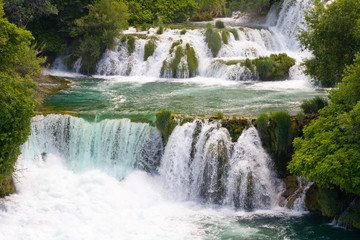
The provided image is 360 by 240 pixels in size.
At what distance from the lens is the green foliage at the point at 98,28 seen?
28.6 m

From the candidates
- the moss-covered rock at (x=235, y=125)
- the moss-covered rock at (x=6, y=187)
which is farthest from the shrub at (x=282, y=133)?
the moss-covered rock at (x=6, y=187)

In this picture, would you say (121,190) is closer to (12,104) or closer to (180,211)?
(180,211)

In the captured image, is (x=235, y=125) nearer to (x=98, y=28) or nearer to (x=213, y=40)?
(x=213, y=40)

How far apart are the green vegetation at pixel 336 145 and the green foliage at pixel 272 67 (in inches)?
465

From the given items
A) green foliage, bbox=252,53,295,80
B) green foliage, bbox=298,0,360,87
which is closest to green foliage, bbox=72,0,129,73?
green foliage, bbox=252,53,295,80

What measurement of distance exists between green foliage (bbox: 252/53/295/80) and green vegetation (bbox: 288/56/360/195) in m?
11.8

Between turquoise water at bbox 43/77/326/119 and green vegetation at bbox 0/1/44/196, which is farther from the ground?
turquoise water at bbox 43/77/326/119

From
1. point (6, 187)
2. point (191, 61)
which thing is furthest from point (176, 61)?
point (6, 187)

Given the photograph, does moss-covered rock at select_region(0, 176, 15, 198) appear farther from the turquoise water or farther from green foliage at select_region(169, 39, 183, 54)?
green foliage at select_region(169, 39, 183, 54)

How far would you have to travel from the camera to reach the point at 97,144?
53.8 ft

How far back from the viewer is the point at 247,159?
48.1 feet

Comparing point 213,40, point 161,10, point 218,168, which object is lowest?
point 218,168

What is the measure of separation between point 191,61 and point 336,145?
1653 centimetres

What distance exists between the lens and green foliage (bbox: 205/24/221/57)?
2856 cm
